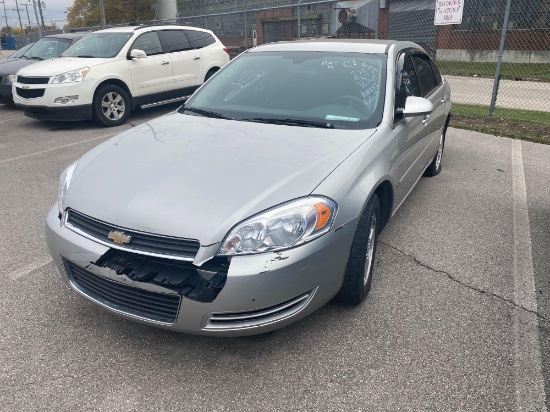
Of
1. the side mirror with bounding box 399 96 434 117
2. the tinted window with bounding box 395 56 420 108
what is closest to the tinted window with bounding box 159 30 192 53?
the tinted window with bounding box 395 56 420 108

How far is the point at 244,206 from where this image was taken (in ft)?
7.49

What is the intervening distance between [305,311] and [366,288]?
692 mm

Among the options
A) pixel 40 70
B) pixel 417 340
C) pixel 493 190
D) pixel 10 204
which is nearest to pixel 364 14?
pixel 40 70

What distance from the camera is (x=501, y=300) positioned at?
3012 mm

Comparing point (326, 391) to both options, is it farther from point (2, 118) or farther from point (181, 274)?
point (2, 118)

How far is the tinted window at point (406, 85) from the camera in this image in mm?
3472

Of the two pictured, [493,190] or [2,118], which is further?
[2,118]

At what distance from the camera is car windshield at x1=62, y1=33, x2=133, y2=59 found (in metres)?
8.55

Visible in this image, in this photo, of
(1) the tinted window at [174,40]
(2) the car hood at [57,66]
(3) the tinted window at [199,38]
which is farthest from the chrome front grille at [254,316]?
(3) the tinted window at [199,38]

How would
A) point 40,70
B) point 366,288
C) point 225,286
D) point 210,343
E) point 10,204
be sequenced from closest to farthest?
1. point 225,286
2. point 210,343
3. point 366,288
4. point 10,204
5. point 40,70

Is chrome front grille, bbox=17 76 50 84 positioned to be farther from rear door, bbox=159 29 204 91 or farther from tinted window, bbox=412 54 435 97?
tinted window, bbox=412 54 435 97

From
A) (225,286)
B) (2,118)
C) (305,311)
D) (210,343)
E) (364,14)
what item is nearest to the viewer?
(225,286)

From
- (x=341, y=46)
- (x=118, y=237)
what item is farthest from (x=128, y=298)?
(x=341, y=46)

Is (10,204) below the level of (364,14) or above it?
below
